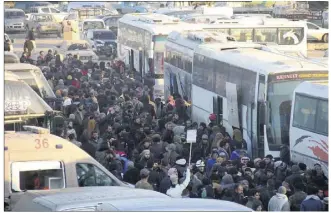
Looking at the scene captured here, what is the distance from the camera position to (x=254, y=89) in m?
20.9

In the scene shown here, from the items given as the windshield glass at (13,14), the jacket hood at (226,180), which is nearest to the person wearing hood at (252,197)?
the jacket hood at (226,180)

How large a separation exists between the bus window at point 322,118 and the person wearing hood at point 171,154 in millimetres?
2542

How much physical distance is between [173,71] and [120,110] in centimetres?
622

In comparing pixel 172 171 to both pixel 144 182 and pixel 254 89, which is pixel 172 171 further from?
pixel 254 89

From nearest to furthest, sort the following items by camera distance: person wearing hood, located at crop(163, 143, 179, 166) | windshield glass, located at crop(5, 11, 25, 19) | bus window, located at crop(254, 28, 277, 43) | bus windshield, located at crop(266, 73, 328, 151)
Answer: person wearing hood, located at crop(163, 143, 179, 166) → bus windshield, located at crop(266, 73, 328, 151) → bus window, located at crop(254, 28, 277, 43) → windshield glass, located at crop(5, 11, 25, 19)

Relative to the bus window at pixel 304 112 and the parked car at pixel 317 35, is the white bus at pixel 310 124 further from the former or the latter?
the parked car at pixel 317 35

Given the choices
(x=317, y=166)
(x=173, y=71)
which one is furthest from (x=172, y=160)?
(x=173, y=71)

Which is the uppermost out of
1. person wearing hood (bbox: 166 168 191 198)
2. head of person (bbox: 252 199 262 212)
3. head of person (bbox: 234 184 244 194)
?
head of person (bbox: 252 199 262 212)

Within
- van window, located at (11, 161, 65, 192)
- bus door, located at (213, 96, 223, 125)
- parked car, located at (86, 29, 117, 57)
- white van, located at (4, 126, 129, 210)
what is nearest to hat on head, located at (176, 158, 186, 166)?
white van, located at (4, 126, 129, 210)

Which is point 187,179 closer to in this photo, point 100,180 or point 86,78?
point 100,180

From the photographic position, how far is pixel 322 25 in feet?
177

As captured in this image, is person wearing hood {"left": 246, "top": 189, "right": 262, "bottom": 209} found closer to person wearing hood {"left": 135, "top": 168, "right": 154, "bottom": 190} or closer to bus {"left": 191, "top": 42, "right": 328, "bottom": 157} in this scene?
person wearing hood {"left": 135, "top": 168, "right": 154, "bottom": 190}

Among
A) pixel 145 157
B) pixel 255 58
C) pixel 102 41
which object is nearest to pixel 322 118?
pixel 145 157

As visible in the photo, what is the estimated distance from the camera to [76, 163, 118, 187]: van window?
11992mm
